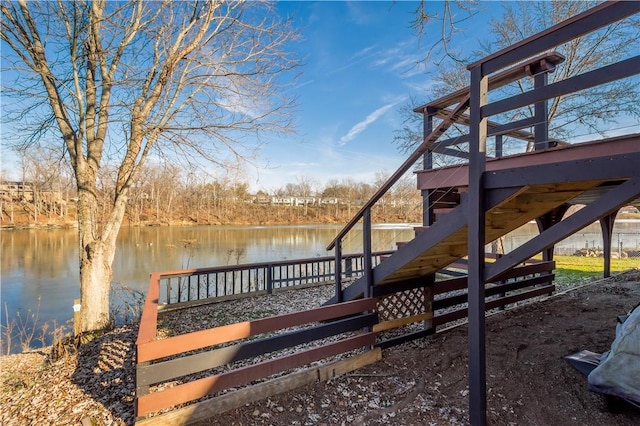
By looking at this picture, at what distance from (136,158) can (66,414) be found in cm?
401

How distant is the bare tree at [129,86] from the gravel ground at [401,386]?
163 centimetres

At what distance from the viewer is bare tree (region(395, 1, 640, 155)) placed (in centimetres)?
880


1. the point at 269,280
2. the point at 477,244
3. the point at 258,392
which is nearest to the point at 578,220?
the point at 477,244

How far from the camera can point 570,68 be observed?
988 centimetres

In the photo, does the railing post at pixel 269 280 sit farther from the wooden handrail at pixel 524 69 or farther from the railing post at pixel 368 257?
the wooden handrail at pixel 524 69

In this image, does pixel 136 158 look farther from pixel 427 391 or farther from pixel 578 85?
pixel 578 85

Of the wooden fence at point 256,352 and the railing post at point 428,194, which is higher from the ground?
the railing post at point 428,194

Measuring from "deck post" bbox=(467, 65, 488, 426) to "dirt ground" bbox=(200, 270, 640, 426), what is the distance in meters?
0.30

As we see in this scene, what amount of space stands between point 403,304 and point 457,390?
122 cm

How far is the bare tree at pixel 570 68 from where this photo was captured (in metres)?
8.80

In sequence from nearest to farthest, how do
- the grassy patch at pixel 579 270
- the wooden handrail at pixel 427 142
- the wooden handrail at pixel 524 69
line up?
the wooden handrail at pixel 427 142
the wooden handrail at pixel 524 69
the grassy patch at pixel 579 270

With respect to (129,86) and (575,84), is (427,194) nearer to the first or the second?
(575,84)

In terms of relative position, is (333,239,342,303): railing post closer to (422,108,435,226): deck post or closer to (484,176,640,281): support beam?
(422,108,435,226): deck post

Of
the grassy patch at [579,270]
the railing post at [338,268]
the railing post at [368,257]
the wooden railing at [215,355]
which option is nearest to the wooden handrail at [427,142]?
the railing post at [368,257]
